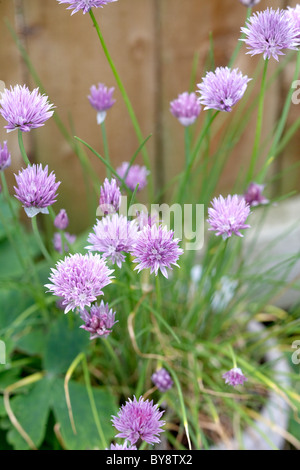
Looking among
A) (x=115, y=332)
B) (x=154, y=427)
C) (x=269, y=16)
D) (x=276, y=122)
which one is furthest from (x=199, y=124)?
(x=154, y=427)

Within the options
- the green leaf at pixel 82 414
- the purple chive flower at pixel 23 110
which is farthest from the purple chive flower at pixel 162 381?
the purple chive flower at pixel 23 110

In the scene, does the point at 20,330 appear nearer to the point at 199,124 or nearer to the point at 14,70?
the point at 14,70

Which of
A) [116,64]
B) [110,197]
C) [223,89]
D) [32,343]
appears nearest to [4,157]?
[110,197]

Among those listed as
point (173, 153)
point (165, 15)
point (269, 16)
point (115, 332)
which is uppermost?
point (165, 15)

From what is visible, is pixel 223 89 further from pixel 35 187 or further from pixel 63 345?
pixel 63 345

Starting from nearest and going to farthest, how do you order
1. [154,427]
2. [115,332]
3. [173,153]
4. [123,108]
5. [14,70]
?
[154,427], [115,332], [14,70], [123,108], [173,153]

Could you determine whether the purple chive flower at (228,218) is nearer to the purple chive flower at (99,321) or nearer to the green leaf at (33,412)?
the purple chive flower at (99,321)
